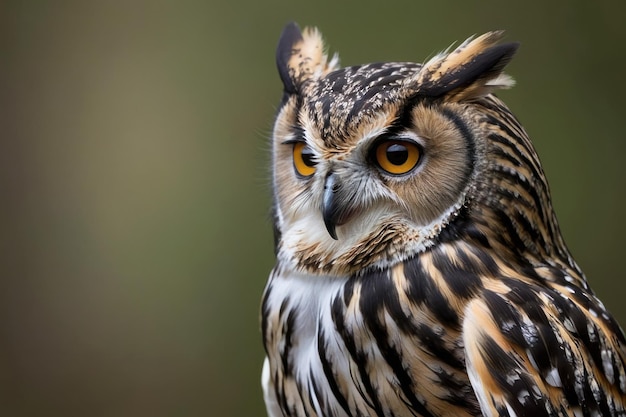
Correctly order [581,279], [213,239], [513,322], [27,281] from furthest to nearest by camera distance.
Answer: [213,239] → [27,281] → [581,279] → [513,322]

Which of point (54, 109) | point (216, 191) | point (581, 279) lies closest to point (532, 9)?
point (216, 191)

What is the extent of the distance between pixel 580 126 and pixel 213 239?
67.3 inches

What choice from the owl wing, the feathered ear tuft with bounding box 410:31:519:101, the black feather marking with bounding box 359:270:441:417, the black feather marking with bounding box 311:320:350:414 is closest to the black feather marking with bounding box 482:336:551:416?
the owl wing

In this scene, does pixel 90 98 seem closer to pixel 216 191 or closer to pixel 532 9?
pixel 216 191

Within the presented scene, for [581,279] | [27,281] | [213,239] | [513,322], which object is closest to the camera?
[513,322]

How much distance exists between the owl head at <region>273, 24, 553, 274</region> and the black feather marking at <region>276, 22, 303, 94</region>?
0.13 metres

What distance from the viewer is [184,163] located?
10.7 ft

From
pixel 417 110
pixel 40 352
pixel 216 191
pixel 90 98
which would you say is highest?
pixel 90 98

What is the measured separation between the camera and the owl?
1.21 m

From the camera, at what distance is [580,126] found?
313 cm

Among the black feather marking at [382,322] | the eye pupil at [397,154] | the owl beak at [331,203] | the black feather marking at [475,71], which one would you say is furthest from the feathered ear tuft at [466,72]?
the black feather marking at [382,322]

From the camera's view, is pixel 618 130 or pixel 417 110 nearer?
pixel 417 110

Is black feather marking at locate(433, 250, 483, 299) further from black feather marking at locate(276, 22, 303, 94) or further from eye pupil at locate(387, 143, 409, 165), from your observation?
black feather marking at locate(276, 22, 303, 94)

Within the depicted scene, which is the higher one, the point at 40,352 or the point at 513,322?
the point at 513,322
